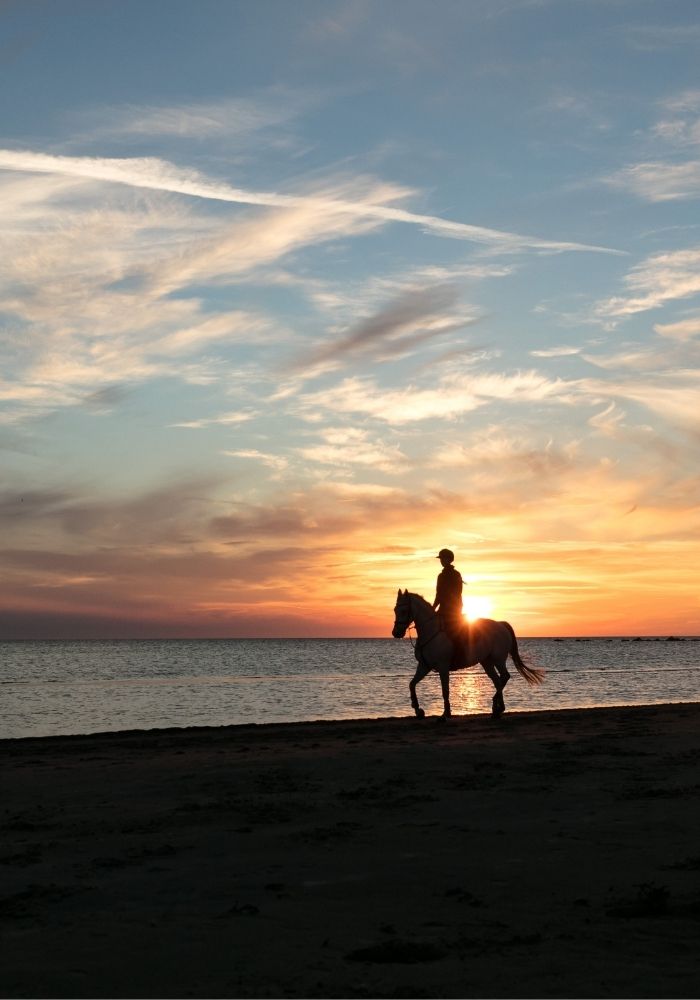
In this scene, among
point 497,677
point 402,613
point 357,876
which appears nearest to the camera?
point 357,876

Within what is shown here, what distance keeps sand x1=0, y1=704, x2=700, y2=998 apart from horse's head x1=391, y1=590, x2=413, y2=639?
6635mm

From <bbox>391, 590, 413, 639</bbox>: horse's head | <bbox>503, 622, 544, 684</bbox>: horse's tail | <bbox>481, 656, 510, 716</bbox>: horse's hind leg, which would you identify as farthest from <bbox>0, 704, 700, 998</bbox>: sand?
<bbox>503, 622, 544, 684</bbox>: horse's tail

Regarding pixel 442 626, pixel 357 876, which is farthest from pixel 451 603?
Result: pixel 357 876

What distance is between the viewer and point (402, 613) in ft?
71.5

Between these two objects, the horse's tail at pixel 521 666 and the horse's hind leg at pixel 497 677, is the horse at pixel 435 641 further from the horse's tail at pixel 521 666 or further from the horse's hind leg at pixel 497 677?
the horse's tail at pixel 521 666

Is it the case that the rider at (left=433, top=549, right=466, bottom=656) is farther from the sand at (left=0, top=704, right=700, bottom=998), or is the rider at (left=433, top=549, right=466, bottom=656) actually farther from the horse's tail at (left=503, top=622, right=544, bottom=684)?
the sand at (left=0, top=704, right=700, bottom=998)

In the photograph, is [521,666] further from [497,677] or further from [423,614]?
[423,614]

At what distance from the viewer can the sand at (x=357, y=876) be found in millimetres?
5684

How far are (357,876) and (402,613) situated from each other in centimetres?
1391

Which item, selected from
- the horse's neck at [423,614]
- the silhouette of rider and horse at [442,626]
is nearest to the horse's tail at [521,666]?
the silhouette of rider and horse at [442,626]

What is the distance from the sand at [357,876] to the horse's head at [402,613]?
6635 millimetres

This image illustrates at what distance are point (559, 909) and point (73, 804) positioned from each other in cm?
664

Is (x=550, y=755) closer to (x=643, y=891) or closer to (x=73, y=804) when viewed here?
(x=73, y=804)

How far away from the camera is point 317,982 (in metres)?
5.53
